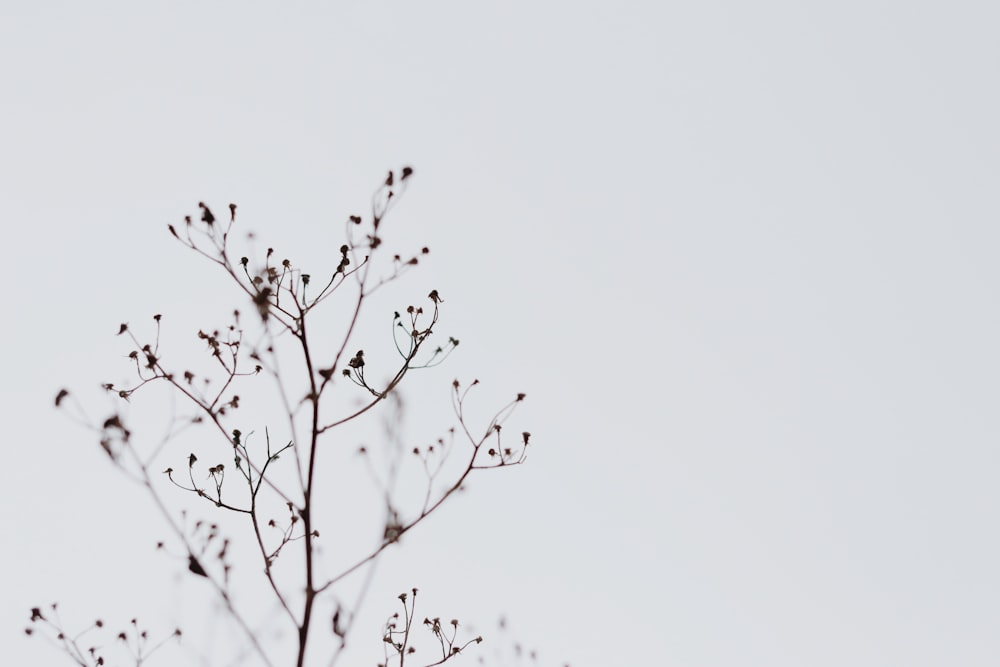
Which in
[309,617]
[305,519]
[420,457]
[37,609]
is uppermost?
[420,457]

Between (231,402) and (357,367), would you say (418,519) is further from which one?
(231,402)

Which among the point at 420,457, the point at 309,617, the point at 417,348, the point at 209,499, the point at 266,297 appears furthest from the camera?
the point at 420,457

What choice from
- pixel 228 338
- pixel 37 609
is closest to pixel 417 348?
pixel 228 338

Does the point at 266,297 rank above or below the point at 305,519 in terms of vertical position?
above

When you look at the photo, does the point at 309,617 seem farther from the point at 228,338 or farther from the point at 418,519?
the point at 228,338

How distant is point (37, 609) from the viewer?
3.35 metres

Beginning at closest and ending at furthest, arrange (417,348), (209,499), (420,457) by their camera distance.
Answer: (209,499) → (417,348) → (420,457)

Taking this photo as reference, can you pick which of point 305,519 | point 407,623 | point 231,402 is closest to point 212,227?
point 231,402

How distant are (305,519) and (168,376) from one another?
2.68ft

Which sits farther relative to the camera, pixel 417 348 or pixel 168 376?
pixel 417 348

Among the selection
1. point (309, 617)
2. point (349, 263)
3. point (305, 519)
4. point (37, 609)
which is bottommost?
point (309, 617)

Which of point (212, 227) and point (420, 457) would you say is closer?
point (212, 227)

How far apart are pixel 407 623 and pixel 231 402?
1.21 metres

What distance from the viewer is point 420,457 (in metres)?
3.73
